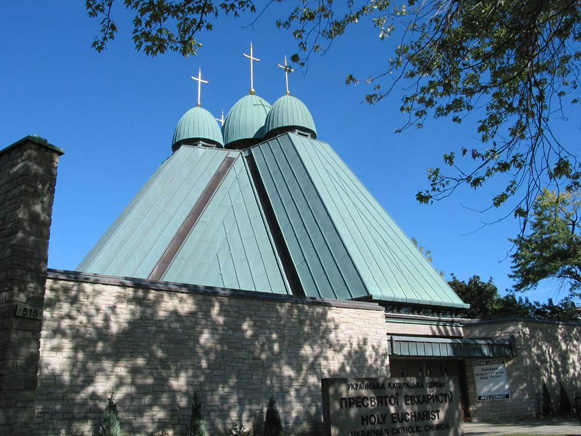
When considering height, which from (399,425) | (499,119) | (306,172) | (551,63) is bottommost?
(399,425)

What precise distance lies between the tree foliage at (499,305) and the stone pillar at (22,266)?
1245 inches

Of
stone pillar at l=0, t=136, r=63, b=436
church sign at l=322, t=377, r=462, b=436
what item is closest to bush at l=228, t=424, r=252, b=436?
church sign at l=322, t=377, r=462, b=436

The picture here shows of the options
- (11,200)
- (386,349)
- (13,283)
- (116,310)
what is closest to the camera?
(13,283)

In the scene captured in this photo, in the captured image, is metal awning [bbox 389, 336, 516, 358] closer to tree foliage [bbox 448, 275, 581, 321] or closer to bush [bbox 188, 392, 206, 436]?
bush [bbox 188, 392, 206, 436]

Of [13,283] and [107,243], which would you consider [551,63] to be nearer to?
[13,283]

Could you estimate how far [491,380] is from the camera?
1928 centimetres

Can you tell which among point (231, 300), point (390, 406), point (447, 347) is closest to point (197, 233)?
point (231, 300)

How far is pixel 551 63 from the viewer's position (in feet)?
34.9

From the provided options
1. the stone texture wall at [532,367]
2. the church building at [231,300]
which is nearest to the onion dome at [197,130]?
the church building at [231,300]

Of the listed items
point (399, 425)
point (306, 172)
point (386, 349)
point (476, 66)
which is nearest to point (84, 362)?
point (399, 425)

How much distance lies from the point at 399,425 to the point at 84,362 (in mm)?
6433

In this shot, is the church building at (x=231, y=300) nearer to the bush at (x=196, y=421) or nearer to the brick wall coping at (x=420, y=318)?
the brick wall coping at (x=420, y=318)

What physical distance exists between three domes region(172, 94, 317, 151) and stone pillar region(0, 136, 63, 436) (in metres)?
19.4

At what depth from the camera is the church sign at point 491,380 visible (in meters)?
18.9
